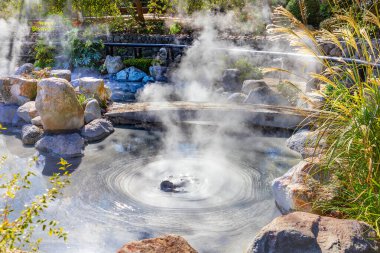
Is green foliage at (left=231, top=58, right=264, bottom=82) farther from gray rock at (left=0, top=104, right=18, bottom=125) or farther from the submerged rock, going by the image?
the submerged rock

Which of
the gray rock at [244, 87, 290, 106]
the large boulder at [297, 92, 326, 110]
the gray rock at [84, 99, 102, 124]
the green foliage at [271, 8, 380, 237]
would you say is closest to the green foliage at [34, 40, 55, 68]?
the gray rock at [84, 99, 102, 124]

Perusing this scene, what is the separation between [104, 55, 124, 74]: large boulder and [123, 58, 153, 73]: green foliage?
253 millimetres

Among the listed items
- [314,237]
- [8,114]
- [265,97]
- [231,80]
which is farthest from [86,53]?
[314,237]

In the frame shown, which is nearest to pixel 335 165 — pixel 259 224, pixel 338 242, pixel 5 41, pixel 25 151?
pixel 338 242

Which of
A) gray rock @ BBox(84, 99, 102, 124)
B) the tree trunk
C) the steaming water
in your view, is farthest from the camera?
the tree trunk

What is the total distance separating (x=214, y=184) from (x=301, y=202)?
189cm

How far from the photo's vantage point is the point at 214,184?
6.57m

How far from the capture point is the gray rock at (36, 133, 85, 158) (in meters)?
7.96

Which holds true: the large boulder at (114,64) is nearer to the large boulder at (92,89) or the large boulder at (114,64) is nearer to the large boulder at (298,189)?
the large boulder at (92,89)

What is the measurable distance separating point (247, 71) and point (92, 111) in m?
5.38

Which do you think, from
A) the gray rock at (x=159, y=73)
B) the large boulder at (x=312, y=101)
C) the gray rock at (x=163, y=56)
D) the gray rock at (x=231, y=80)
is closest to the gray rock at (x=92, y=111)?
the gray rock at (x=231, y=80)

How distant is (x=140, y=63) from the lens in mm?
15117

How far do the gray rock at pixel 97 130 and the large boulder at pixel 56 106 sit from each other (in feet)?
1.21

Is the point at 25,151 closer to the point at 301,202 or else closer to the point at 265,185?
the point at 265,185
